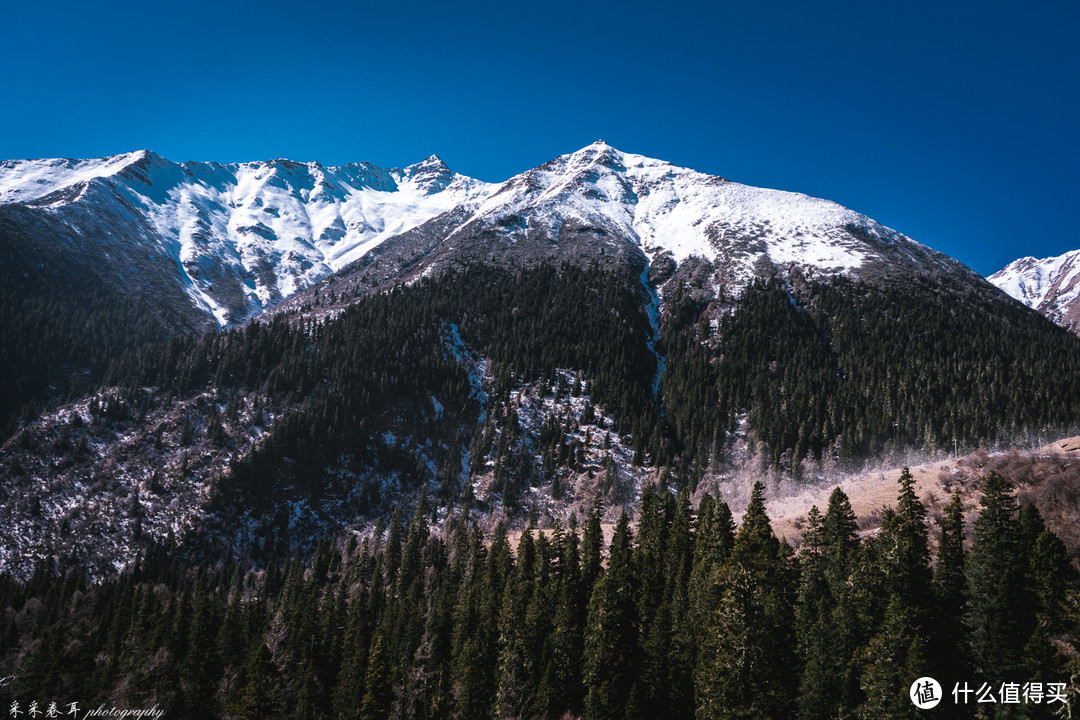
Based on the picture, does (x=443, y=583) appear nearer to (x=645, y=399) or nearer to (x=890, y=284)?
(x=645, y=399)

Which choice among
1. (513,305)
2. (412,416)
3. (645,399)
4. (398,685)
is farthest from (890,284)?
(398,685)

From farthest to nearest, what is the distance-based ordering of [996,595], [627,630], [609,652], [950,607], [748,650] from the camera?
[627,630] → [609,652] → [950,607] → [748,650] → [996,595]

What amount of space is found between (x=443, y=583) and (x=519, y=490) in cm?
5712

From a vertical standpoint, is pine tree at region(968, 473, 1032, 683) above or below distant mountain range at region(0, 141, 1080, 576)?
below

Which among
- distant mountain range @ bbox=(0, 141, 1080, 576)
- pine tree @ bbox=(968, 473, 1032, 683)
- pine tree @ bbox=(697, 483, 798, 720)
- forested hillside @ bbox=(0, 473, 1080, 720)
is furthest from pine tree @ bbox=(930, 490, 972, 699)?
distant mountain range @ bbox=(0, 141, 1080, 576)

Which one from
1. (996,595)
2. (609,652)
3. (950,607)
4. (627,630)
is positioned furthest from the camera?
(627,630)

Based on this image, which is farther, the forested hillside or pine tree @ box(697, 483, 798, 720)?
pine tree @ box(697, 483, 798, 720)

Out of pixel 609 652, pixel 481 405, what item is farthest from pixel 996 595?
pixel 481 405

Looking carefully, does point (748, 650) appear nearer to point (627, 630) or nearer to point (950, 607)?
point (950, 607)

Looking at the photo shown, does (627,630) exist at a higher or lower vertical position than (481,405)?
lower

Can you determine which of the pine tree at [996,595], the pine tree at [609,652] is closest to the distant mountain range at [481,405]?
the pine tree at [609,652]

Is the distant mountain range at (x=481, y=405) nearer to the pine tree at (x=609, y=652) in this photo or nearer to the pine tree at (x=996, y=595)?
the pine tree at (x=609, y=652)

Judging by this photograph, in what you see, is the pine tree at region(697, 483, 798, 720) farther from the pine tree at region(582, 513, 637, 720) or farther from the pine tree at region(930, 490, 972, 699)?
the pine tree at region(930, 490, 972, 699)

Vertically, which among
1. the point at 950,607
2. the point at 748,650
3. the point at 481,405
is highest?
the point at 481,405
